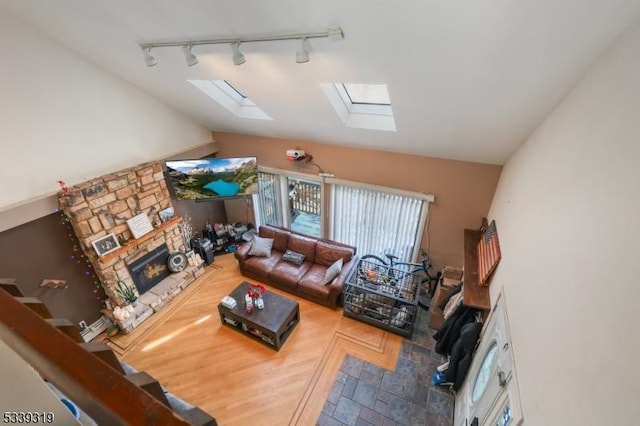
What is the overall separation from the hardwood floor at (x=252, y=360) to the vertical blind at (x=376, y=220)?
1376 millimetres

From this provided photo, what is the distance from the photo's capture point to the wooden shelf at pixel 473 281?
2.63 metres

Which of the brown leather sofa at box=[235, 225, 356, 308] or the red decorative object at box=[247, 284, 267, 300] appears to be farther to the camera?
the brown leather sofa at box=[235, 225, 356, 308]

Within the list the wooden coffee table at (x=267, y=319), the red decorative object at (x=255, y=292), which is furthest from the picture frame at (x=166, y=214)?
the red decorative object at (x=255, y=292)

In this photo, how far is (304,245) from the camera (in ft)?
15.6

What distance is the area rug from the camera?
371 centimetres

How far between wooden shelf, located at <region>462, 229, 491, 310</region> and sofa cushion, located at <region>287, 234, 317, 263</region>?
237cm

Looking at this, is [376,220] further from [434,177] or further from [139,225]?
[139,225]

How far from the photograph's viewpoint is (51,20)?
268 centimetres

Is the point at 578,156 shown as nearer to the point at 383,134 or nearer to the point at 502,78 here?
the point at 502,78

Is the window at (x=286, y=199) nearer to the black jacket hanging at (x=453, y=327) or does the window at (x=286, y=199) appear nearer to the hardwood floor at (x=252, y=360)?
the hardwood floor at (x=252, y=360)

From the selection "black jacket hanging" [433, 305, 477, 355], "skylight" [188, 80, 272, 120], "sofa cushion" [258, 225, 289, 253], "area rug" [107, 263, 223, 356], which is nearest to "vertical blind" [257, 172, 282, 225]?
"sofa cushion" [258, 225, 289, 253]

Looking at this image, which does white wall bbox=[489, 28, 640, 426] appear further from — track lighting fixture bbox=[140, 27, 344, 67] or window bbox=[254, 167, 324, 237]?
window bbox=[254, 167, 324, 237]

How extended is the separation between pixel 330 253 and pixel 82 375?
4189 millimetres

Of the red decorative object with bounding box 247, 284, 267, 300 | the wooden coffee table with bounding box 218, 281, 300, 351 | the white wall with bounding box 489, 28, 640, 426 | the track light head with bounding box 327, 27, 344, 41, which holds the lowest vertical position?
the wooden coffee table with bounding box 218, 281, 300, 351
